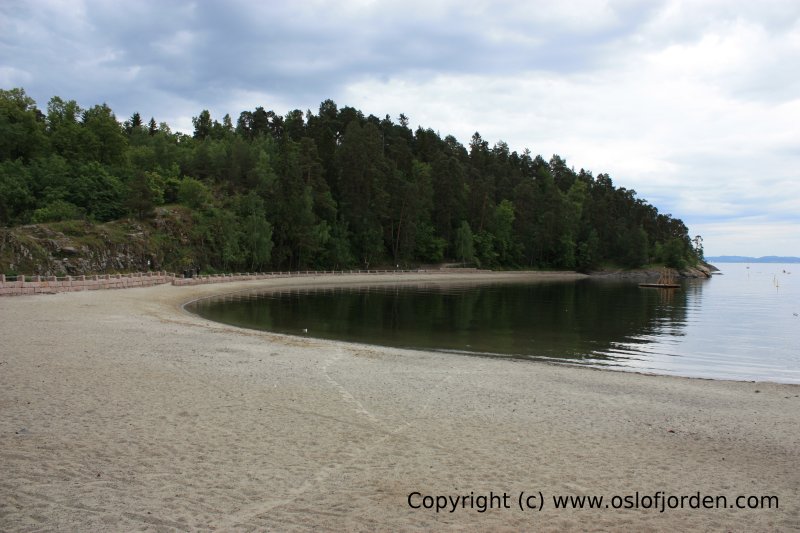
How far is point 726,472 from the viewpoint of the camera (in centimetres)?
782

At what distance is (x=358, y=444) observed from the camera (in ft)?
27.5

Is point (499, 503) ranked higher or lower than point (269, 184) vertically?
lower

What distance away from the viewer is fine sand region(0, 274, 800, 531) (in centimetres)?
600

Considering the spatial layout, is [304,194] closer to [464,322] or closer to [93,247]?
[93,247]

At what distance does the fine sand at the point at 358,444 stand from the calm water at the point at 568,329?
19.3ft

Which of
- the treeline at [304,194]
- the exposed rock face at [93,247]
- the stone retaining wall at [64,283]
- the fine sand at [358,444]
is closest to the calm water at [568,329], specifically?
the fine sand at [358,444]

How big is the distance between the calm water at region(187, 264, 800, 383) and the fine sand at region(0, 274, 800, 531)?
5893 mm

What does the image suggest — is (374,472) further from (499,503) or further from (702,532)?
(702,532)

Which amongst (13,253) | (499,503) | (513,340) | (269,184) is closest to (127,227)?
(13,253)

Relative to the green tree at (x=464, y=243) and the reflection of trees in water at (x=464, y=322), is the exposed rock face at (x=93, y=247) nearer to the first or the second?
the reflection of trees in water at (x=464, y=322)

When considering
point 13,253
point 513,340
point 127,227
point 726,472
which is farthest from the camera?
point 127,227

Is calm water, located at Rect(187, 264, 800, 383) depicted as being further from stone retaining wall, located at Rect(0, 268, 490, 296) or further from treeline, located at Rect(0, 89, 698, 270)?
treeline, located at Rect(0, 89, 698, 270)

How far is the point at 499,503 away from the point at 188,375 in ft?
31.4

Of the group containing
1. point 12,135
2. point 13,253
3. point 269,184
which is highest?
point 12,135
